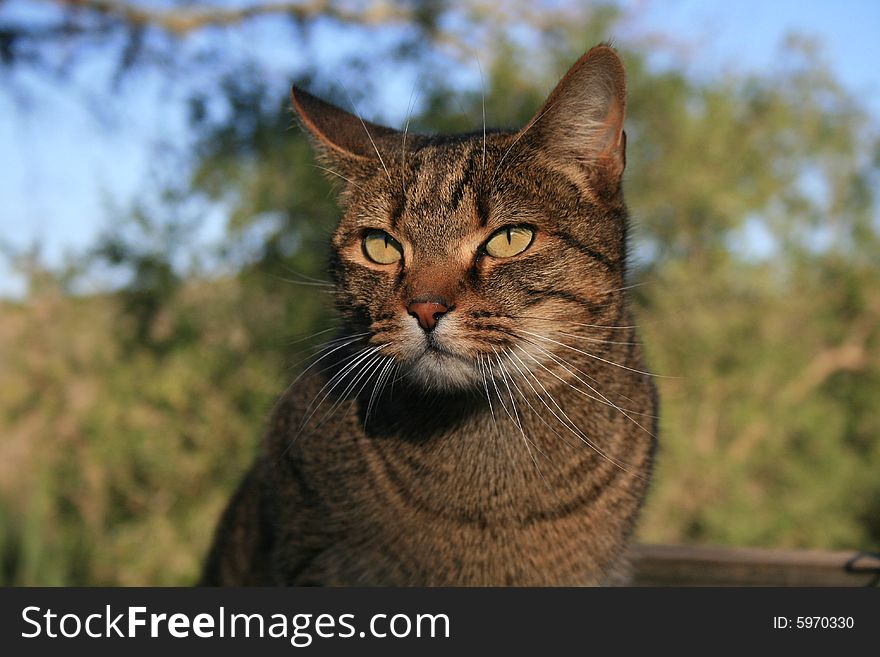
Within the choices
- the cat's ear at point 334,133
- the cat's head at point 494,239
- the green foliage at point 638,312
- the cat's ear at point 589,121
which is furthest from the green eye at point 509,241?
the green foliage at point 638,312

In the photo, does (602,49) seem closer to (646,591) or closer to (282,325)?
(646,591)

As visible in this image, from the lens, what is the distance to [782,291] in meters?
5.18

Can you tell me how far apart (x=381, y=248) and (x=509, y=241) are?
337mm

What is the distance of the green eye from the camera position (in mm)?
1763

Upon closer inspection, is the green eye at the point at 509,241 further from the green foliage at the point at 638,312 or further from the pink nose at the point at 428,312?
the green foliage at the point at 638,312

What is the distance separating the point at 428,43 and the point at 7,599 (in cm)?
351

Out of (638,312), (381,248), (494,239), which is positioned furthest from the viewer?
(638,312)

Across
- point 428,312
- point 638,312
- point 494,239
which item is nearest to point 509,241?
point 494,239

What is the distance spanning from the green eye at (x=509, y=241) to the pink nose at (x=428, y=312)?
220 mm

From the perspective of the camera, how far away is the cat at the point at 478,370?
171 cm

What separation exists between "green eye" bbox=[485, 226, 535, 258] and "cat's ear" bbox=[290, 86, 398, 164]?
435 mm

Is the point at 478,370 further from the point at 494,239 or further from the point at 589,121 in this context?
the point at 589,121

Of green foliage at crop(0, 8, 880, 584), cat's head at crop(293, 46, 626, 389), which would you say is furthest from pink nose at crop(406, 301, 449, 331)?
green foliage at crop(0, 8, 880, 584)

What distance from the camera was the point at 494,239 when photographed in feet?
5.82
